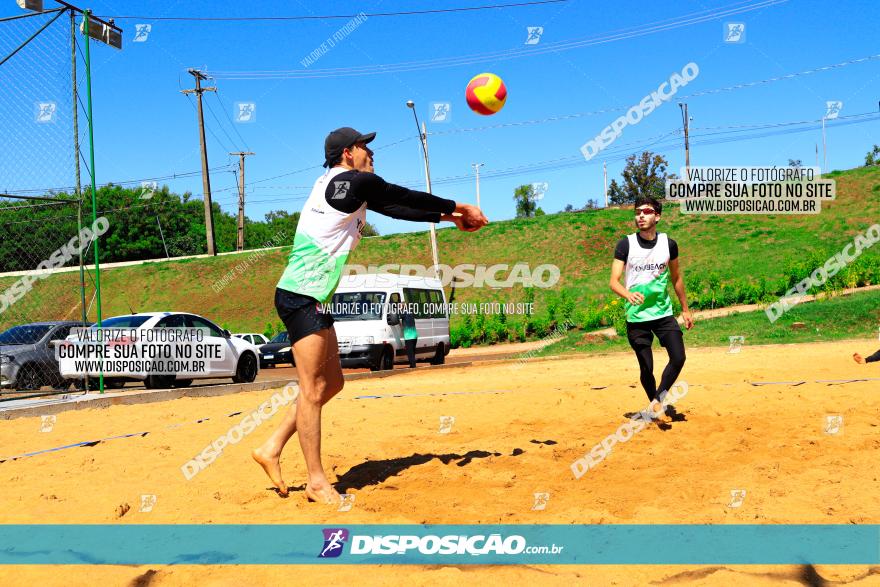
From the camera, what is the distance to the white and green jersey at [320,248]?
15.1 ft

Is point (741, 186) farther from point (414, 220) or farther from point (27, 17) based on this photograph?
point (414, 220)

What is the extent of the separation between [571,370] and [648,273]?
23.3ft

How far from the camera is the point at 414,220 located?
4.74 metres

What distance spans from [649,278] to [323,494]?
4088mm

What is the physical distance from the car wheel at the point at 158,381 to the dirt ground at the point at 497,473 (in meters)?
5.28

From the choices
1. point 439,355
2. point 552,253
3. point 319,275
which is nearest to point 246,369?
point 439,355

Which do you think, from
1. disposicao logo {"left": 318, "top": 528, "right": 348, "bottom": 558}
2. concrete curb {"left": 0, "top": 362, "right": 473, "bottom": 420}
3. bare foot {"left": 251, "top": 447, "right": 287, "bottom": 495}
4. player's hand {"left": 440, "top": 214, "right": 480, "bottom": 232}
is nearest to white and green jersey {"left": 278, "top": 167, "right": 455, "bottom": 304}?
player's hand {"left": 440, "top": 214, "right": 480, "bottom": 232}

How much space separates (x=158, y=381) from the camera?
575 inches

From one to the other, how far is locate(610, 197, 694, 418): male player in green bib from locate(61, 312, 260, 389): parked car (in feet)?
33.7

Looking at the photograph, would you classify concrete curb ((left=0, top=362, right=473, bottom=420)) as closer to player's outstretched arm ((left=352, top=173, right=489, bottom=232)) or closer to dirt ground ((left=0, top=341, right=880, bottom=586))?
dirt ground ((left=0, top=341, right=880, bottom=586))

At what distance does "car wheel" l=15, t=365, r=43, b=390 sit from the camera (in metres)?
13.9

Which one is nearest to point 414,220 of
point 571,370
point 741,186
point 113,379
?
point 571,370

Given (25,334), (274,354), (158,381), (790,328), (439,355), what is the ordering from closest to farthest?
(25,334)
(158,381)
(790,328)
(439,355)
(274,354)

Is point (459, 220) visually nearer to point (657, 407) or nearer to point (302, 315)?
point (302, 315)
